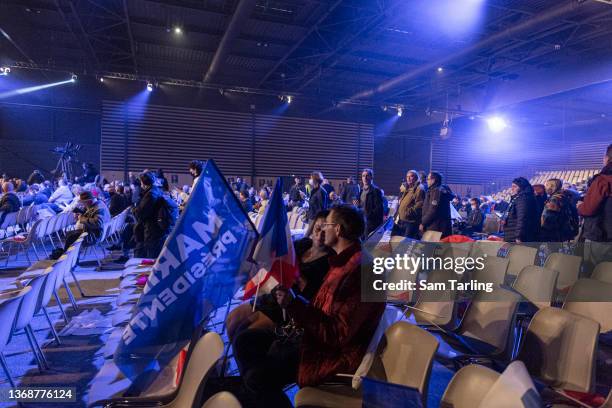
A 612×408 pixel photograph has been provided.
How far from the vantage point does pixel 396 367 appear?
1.92 metres

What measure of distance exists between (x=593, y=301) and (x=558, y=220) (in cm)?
295

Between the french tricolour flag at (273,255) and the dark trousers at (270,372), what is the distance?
37cm

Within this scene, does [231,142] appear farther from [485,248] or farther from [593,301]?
[593,301]

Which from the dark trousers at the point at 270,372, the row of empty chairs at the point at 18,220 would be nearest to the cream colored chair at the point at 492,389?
the dark trousers at the point at 270,372

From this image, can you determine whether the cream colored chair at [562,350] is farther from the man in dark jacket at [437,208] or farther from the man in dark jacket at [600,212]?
the man in dark jacket at [437,208]

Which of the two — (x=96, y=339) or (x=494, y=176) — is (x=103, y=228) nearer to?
(x=96, y=339)

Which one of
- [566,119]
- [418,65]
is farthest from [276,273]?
[566,119]

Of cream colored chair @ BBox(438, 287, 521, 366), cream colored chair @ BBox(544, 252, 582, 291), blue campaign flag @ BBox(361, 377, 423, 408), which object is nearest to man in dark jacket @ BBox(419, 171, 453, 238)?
cream colored chair @ BBox(544, 252, 582, 291)

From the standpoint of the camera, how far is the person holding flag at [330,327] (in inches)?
74.1

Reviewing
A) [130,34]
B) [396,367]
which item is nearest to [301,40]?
[130,34]

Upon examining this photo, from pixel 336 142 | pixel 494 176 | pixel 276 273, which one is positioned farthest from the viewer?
pixel 494 176

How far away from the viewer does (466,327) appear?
9.59 feet

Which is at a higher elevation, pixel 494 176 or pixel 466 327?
pixel 494 176

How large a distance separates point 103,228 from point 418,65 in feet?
33.2
